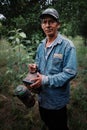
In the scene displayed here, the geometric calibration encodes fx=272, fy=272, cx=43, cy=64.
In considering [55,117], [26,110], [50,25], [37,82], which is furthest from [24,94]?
[26,110]

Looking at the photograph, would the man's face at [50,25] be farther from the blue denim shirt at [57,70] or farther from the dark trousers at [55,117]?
the dark trousers at [55,117]

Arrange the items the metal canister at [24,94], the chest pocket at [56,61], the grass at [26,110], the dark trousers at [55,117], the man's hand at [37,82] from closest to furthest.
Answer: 1. the man's hand at [37,82]
2. the chest pocket at [56,61]
3. the metal canister at [24,94]
4. the dark trousers at [55,117]
5. the grass at [26,110]

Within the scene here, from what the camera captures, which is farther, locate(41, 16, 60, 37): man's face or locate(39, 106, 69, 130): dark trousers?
locate(39, 106, 69, 130): dark trousers

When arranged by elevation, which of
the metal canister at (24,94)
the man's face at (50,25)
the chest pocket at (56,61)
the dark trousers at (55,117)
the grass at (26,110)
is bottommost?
the grass at (26,110)

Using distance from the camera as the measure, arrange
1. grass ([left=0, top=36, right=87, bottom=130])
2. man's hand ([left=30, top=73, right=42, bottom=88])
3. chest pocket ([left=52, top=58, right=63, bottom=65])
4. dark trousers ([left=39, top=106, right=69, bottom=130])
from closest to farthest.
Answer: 1. man's hand ([left=30, top=73, right=42, bottom=88])
2. chest pocket ([left=52, top=58, right=63, bottom=65])
3. dark trousers ([left=39, top=106, right=69, bottom=130])
4. grass ([left=0, top=36, right=87, bottom=130])

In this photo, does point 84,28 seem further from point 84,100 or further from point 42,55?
point 42,55

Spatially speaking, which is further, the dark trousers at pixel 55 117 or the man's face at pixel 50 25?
the dark trousers at pixel 55 117

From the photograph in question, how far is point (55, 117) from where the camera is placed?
10.5ft

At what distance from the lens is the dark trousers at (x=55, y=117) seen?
10.5 ft

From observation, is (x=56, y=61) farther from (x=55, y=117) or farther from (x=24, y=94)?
Result: (x=55, y=117)

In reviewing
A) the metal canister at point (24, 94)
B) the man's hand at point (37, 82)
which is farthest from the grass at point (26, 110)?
the man's hand at point (37, 82)

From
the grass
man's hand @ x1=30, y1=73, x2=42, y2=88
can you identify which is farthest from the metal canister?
the grass

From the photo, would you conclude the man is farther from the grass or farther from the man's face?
the grass

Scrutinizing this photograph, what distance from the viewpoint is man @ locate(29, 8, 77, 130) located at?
286 centimetres
